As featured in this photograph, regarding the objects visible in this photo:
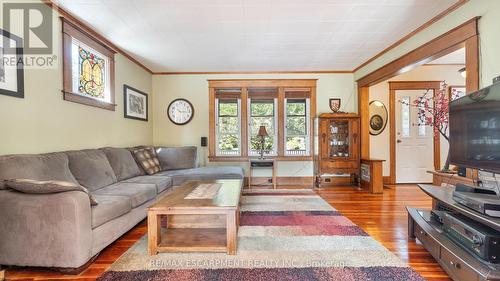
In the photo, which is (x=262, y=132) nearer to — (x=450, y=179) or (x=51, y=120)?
(x=450, y=179)

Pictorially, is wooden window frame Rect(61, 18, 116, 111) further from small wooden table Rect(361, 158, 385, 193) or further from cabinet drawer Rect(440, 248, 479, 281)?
small wooden table Rect(361, 158, 385, 193)

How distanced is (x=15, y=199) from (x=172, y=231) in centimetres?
121

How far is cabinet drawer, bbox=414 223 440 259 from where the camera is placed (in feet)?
5.98

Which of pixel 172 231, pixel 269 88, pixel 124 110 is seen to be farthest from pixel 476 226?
pixel 124 110

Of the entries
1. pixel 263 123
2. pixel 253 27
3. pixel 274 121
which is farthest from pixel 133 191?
pixel 274 121

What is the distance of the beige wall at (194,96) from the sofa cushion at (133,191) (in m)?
2.29

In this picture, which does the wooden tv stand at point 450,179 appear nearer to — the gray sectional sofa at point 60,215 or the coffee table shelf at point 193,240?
the coffee table shelf at point 193,240

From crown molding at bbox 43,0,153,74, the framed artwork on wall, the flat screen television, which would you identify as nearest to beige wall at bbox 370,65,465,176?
the framed artwork on wall

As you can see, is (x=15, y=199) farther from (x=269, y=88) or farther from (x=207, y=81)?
(x=269, y=88)

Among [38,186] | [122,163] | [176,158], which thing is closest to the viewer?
[38,186]

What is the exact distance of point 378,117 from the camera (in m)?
5.10

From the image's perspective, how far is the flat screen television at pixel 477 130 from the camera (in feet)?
5.17

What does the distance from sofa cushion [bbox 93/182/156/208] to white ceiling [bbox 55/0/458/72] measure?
196 cm

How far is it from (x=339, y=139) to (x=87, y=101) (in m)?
4.37
